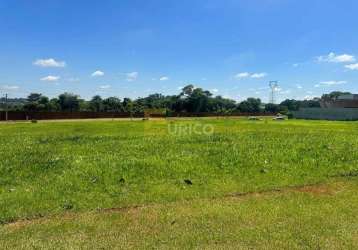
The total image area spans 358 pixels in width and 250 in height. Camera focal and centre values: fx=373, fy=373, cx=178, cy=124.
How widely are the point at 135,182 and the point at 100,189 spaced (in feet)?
2.37

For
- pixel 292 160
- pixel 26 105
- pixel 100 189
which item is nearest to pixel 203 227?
pixel 100 189

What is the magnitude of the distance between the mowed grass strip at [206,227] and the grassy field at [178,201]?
13 mm

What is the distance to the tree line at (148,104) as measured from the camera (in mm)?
85100

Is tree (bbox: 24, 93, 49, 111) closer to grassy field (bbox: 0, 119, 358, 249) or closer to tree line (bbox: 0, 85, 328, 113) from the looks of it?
tree line (bbox: 0, 85, 328, 113)

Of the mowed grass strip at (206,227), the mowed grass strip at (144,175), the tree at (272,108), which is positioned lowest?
the mowed grass strip at (206,227)

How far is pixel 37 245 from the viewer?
4.04 m

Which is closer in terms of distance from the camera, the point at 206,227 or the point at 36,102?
the point at 206,227

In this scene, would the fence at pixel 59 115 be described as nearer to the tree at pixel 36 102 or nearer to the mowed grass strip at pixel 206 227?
the tree at pixel 36 102

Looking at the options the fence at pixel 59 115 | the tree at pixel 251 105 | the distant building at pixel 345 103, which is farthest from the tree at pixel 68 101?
the distant building at pixel 345 103

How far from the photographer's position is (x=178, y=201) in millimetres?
5742

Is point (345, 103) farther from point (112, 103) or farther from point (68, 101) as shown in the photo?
point (68, 101)

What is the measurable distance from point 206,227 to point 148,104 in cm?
9794

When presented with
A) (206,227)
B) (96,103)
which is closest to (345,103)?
(96,103)

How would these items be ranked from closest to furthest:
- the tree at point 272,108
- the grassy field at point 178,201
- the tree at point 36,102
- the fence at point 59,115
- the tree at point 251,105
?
the grassy field at point 178,201, the fence at point 59,115, the tree at point 36,102, the tree at point 251,105, the tree at point 272,108
